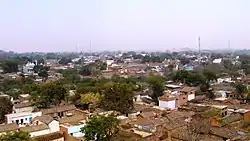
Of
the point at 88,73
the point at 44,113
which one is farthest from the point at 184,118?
the point at 88,73

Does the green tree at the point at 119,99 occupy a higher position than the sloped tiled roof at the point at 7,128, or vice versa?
the green tree at the point at 119,99

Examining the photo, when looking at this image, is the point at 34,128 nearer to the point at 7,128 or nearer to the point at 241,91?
the point at 7,128

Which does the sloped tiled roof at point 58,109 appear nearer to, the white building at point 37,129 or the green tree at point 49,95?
the green tree at point 49,95

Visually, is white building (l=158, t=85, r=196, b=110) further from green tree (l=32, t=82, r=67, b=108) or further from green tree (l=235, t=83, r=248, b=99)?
green tree (l=32, t=82, r=67, b=108)

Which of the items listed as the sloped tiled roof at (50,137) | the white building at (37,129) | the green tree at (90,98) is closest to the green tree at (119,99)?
the green tree at (90,98)

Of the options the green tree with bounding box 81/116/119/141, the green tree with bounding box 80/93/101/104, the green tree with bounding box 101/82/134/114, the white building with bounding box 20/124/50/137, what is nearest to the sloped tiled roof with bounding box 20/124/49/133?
the white building with bounding box 20/124/50/137

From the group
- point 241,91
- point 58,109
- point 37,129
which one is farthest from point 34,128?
point 241,91

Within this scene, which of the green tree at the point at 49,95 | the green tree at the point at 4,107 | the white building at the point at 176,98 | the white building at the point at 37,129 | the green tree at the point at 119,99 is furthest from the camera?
the white building at the point at 176,98
